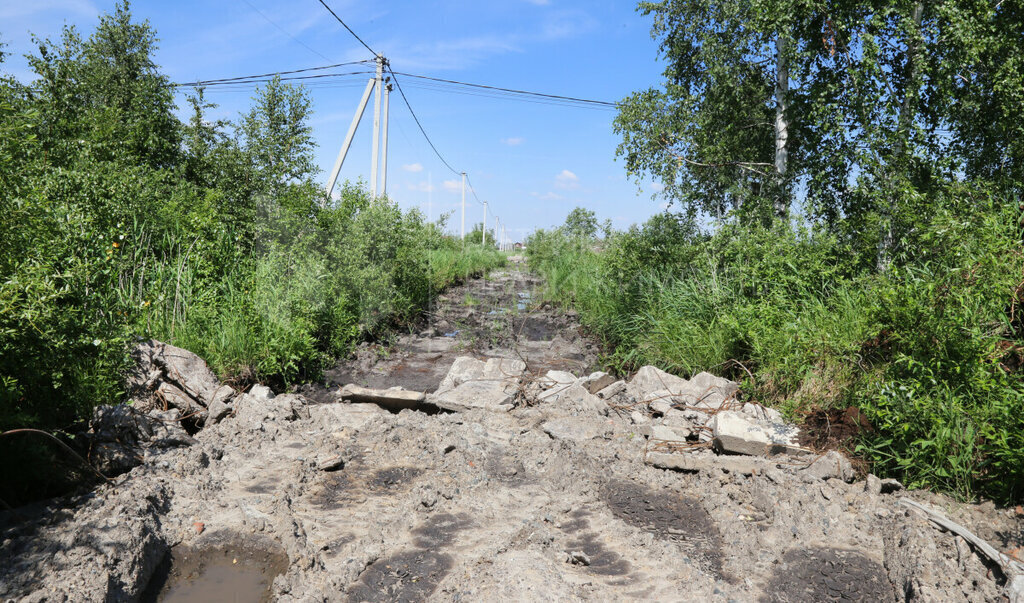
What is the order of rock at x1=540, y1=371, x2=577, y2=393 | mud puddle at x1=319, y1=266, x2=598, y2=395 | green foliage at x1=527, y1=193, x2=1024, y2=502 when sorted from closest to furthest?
1. green foliage at x1=527, y1=193, x2=1024, y2=502
2. rock at x1=540, y1=371, x2=577, y2=393
3. mud puddle at x1=319, y1=266, x2=598, y2=395

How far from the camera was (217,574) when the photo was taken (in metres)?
2.80

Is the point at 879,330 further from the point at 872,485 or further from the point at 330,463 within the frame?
the point at 330,463

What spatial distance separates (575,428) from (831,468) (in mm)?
1902

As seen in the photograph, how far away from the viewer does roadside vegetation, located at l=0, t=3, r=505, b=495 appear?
9.98 ft

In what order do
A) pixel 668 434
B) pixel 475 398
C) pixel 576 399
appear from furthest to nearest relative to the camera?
pixel 475 398, pixel 576 399, pixel 668 434

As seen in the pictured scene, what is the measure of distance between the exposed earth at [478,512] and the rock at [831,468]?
0.04 feet

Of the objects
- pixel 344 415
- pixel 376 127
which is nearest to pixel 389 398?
pixel 344 415

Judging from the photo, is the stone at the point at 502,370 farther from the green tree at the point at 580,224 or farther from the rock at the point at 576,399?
the green tree at the point at 580,224

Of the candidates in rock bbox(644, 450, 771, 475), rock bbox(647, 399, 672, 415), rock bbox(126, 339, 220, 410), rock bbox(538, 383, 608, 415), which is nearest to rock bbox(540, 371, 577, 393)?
rock bbox(538, 383, 608, 415)

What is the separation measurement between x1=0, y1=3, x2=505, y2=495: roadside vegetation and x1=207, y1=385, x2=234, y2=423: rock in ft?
1.91

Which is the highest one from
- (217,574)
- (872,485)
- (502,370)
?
(502,370)

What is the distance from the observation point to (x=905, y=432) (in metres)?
3.43

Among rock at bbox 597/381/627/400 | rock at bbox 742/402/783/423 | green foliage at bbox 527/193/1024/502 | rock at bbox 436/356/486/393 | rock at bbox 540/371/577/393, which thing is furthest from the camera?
rock at bbox 436/356/486/393

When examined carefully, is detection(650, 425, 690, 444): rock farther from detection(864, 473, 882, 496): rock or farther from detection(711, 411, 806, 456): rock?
detection(864, 473, 882, 496): rock
